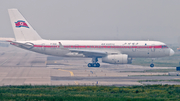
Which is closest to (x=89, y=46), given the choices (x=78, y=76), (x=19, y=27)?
(x=19, y=27)

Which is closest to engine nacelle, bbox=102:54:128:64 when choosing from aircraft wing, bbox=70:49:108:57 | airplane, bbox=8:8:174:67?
airplane, bbox=8:8:174:67

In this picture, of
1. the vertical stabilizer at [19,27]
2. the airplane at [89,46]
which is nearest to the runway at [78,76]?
the airplane at [89,46]

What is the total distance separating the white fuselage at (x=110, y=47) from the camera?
4938 centimetres

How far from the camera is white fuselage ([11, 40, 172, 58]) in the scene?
162ft

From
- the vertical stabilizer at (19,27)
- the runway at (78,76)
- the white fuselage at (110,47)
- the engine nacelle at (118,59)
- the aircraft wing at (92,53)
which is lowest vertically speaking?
the runway at (78,76)

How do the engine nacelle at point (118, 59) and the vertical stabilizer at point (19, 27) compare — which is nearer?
the engine nacelle at point (118, 59)

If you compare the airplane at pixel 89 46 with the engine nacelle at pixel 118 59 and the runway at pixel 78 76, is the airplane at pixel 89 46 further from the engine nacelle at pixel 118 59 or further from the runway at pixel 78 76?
the runway at pixel 78 76

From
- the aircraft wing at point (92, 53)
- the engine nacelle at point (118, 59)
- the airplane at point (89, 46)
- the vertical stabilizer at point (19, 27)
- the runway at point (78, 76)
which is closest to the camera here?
the runway at point (78, 76)

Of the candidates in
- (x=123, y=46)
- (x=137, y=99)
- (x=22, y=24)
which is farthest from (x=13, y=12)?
(x=137, y=99)

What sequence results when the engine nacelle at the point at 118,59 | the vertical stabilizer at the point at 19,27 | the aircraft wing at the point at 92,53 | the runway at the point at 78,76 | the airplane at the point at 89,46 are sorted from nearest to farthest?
the runway at the point at 78,76 → the aircraft wing at the point at 92,53 → the engine nacelle at the point at 118,59 → the airplane at the point at 89,46 → the vertical stabilizer at the point at 19,27

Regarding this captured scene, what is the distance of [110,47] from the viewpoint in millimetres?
49312

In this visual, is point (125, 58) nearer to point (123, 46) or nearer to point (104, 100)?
point (123, 46)

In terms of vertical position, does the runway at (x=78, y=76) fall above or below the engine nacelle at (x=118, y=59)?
below

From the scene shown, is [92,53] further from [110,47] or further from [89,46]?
[110,47]
